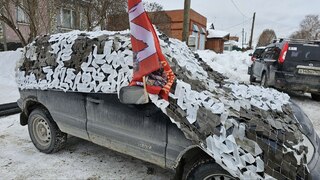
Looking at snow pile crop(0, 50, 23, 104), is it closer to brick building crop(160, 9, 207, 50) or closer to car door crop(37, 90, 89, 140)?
car door crop(37, 90, 89, 140)

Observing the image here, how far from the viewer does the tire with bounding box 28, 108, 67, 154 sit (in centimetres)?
416

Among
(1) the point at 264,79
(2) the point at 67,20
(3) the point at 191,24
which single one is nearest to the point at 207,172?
(1) the point at 264,79

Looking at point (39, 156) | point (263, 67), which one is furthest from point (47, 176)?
point (263, 67)

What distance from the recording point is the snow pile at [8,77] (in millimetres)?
7884

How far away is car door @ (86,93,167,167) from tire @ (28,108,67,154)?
786 millimetres

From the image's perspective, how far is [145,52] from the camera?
2898mm

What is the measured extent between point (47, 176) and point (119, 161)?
0.96 meters

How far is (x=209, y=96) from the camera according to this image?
2889 millimetres

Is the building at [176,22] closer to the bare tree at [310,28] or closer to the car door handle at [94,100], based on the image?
the car door handle at [94,100]

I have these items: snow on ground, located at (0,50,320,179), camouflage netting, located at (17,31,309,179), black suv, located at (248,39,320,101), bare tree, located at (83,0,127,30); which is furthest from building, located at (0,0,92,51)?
black suv, located at (248,39,320,101)

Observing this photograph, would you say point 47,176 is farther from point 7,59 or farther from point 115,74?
point 7,59

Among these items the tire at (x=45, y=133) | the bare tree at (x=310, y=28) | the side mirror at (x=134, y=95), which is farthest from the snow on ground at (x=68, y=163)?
the bare tree at (x=310, y=28)

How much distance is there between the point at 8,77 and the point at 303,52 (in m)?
9.69

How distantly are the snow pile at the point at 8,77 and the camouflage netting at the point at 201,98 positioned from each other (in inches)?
151
